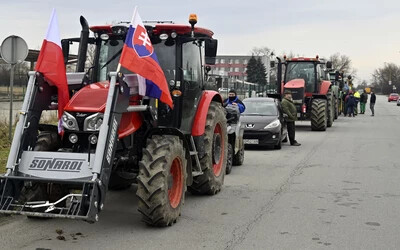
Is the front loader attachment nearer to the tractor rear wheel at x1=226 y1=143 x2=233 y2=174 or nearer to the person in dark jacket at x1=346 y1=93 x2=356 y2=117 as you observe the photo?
the tractor rear wheel at x1=226 y1=143 x2=233 y2=174

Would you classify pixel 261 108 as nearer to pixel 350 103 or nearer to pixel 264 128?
pixel 264 128

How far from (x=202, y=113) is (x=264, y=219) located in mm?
1956

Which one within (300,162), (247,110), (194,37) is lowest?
(300,162)

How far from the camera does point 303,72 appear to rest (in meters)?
22.1

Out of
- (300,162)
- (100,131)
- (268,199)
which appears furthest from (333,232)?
(300,162)

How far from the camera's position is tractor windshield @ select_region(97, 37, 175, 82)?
23.3ft

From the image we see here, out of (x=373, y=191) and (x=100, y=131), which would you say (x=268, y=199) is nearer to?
(x=373, y=191)

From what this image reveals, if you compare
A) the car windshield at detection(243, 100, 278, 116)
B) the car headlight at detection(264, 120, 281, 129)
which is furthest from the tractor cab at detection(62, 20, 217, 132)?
the car windshield at detection(243, 100, 278, 116)

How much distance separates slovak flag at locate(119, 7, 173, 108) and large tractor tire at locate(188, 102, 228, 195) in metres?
1.73

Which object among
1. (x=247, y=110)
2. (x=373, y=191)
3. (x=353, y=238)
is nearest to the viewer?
(x=353, y=238)

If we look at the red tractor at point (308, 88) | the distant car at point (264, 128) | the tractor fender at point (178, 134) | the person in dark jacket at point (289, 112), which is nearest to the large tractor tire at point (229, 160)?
the tractor fender at point (178, 134)

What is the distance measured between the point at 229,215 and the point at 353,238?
5.78 feet

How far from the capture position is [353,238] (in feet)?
19.0

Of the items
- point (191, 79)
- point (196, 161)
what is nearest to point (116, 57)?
point (191, 79)
